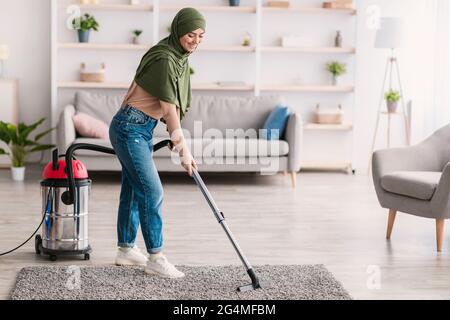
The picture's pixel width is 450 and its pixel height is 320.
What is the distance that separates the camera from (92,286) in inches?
140

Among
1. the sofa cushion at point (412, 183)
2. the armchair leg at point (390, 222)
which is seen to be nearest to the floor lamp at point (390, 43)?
the sofa cushion at point (412, 183)

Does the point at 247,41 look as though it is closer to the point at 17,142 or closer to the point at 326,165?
the point at 326,165

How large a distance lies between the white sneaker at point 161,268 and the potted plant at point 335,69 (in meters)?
4.55

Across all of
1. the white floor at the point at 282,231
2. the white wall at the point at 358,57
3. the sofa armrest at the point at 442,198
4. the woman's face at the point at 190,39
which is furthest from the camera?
the white wall at the point at 358,57

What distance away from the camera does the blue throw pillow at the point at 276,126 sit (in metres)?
7.14

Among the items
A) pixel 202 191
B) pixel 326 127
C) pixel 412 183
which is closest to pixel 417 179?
pixel 412 183

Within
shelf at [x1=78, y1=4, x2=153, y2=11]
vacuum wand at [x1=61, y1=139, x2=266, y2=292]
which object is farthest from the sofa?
vacuum wand at [x1=61, y1=139, x2=266, y2=292]

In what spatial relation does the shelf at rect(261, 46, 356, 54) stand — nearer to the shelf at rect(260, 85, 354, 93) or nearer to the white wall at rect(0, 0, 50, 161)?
the shelf at rect(260, 85, 354, 93)

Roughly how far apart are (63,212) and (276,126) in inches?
134

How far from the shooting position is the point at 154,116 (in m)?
3.68

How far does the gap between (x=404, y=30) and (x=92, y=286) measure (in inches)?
190

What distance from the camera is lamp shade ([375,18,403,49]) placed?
742 cm

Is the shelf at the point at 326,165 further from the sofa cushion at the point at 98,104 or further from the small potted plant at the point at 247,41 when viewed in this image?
the sofa cushion at the point at 98,104
